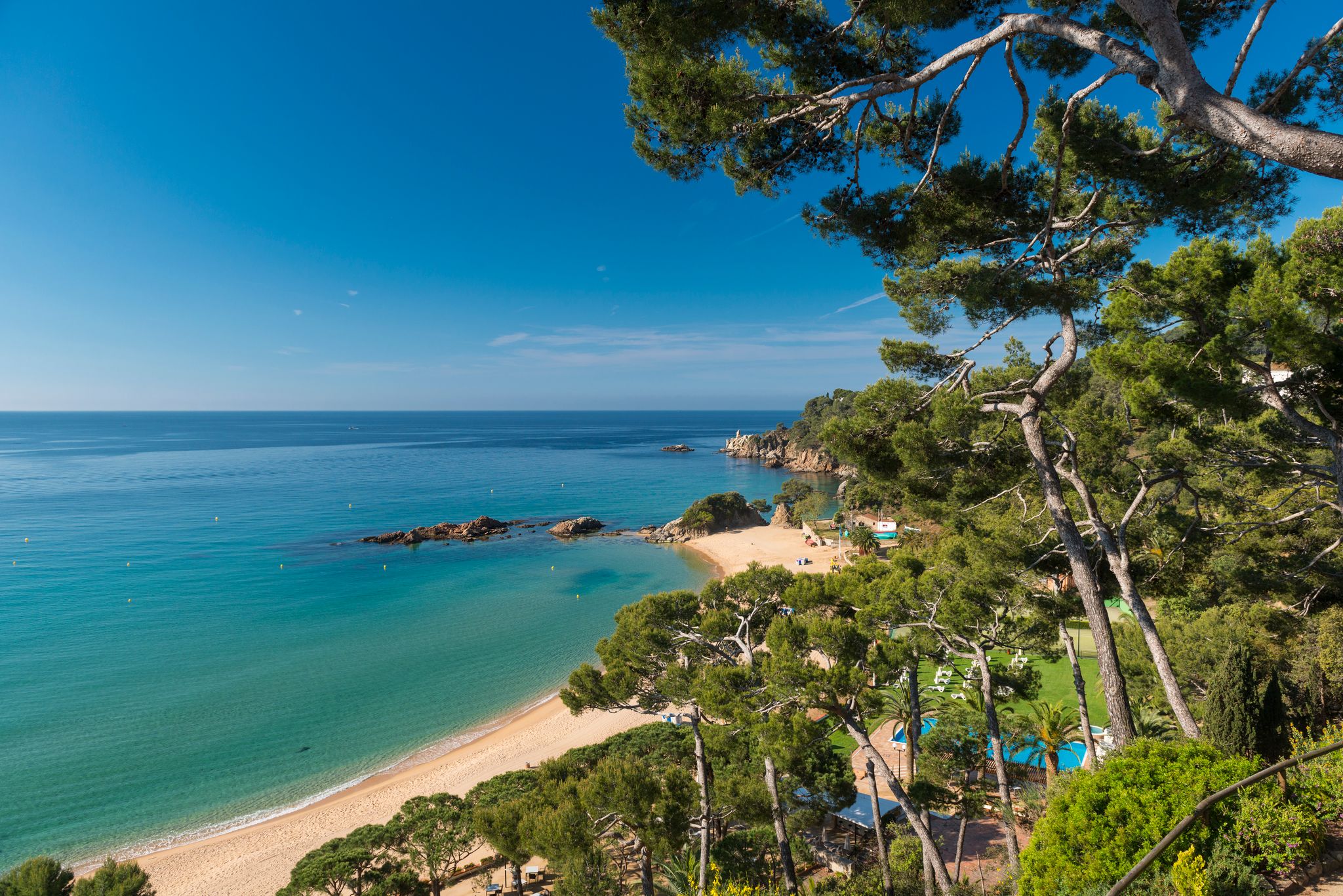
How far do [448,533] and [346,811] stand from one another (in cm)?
2922

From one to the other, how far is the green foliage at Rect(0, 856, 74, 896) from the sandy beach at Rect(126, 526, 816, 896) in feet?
11.1

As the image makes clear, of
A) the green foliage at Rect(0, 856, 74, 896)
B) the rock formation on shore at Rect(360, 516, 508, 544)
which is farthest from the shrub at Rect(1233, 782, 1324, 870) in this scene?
the rock formation on shore at Rect(360, 516, 508, 544)

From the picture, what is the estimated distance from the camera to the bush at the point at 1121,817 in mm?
3891

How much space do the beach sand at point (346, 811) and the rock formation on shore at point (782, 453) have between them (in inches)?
1974

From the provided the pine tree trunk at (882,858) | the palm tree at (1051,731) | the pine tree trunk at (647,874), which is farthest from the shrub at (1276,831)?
the pine tree trunk at (647,874)

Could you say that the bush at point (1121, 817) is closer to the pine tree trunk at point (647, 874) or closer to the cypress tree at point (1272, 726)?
the cypress tree at point (1272, 726)

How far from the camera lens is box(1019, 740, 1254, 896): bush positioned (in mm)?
3891

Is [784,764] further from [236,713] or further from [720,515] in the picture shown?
[720,515]

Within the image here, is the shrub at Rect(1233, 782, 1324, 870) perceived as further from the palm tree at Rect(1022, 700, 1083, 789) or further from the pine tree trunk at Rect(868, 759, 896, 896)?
the palm tree at Rect(1022, 700, 1083, 789)

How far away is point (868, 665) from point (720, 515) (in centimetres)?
3577

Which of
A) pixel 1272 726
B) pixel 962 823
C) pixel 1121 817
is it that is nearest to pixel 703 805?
pixel 962 823

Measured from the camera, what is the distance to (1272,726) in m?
7.07

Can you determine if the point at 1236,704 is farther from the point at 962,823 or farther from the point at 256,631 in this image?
the point at 256,631

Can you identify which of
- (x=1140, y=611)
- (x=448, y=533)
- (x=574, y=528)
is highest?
(x=1140, y=611)
